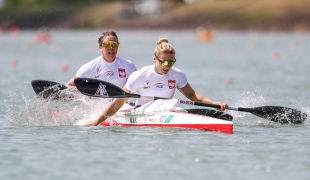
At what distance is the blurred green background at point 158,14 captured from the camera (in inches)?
3701

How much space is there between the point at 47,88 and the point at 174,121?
3.31 meters

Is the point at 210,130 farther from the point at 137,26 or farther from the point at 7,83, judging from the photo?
the point at 137,26

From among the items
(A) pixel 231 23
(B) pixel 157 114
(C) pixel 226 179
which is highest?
(A) pixel 231 23

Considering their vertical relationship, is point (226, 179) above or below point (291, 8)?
below

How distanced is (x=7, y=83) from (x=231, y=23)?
73339mm

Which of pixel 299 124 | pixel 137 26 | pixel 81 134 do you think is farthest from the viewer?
pixel 137 26

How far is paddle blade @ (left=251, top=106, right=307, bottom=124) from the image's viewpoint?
52.4 feet

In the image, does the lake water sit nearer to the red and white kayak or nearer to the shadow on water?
the shadow on water

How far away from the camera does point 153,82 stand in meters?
15.0

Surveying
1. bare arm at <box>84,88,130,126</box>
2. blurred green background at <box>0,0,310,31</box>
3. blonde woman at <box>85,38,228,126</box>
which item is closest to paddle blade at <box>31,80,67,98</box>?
bare arm at <box>84,88,130,126</box>

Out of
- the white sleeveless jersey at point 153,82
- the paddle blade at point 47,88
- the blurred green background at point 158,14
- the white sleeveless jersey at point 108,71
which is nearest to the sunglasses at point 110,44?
the white sleeveless jersey at point 108,71

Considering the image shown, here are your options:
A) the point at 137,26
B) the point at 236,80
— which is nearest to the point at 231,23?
the point at 137,26

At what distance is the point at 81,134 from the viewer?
14.5m

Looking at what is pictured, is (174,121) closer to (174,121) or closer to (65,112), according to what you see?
(174,121)
